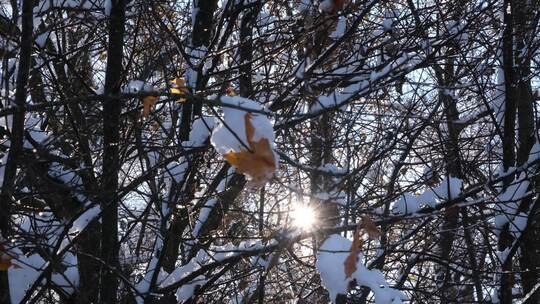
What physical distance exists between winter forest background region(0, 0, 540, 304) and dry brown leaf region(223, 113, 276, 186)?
0.72 meters

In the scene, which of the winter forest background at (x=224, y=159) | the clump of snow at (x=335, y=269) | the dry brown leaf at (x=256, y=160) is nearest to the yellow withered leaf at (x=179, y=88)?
the dry brown leaf at (x=256, y=160)

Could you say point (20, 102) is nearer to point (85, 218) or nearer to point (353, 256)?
point (85, 218)

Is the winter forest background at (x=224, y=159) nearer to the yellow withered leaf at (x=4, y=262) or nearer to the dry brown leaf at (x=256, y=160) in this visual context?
the yellow withered leaf at (x=4, y=262)

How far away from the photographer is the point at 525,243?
505 cm

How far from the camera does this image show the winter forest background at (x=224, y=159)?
3.30 m

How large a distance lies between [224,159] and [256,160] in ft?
2.93

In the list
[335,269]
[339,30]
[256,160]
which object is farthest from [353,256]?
[339,30]

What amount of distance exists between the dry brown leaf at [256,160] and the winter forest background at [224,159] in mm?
724

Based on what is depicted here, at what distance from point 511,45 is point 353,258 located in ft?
9.78

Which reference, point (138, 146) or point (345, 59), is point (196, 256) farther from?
point (345, 59)

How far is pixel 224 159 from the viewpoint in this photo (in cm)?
302

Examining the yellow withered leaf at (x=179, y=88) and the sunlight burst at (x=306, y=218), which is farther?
the sunlight burst at (x=306, y=218)

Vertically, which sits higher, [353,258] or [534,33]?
[534,33]

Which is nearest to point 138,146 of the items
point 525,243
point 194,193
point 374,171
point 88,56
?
point 194,193
